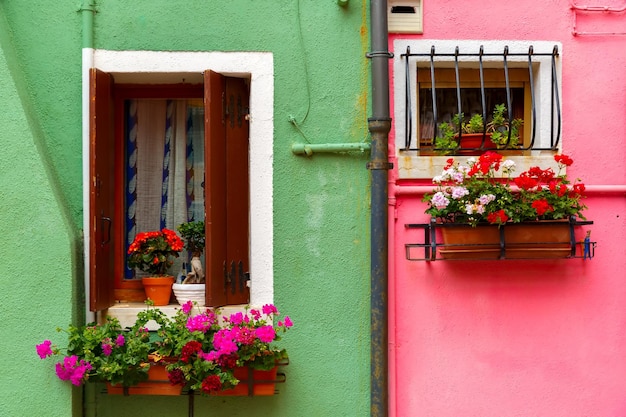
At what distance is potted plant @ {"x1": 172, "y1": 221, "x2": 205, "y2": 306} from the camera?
17.5 feet

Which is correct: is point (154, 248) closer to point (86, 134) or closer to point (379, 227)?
point (86, 134)

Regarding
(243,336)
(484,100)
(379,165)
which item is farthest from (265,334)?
(484,100)

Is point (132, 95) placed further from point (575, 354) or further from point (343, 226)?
point (575, 354)

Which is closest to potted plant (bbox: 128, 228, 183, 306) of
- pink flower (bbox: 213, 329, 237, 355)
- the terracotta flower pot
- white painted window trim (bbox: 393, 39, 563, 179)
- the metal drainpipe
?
the terracotta flower pot

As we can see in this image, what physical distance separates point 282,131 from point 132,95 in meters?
1.10

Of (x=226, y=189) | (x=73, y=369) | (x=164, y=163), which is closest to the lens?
(x=73, y=369)

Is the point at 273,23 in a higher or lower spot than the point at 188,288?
higher

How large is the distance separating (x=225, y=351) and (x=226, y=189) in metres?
1.04

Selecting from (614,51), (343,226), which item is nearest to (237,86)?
(343,226)

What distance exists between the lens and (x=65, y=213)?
5062 millimetres

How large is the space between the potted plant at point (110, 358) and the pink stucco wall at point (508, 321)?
1.54 m

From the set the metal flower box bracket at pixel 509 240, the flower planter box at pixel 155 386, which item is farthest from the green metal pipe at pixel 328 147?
the flower planter box at pixel 155 386

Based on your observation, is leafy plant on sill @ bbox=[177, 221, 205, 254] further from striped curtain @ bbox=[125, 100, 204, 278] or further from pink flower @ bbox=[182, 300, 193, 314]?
pink flower @ bbox=[182, 300, 193, 314]

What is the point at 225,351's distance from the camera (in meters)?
4.79
